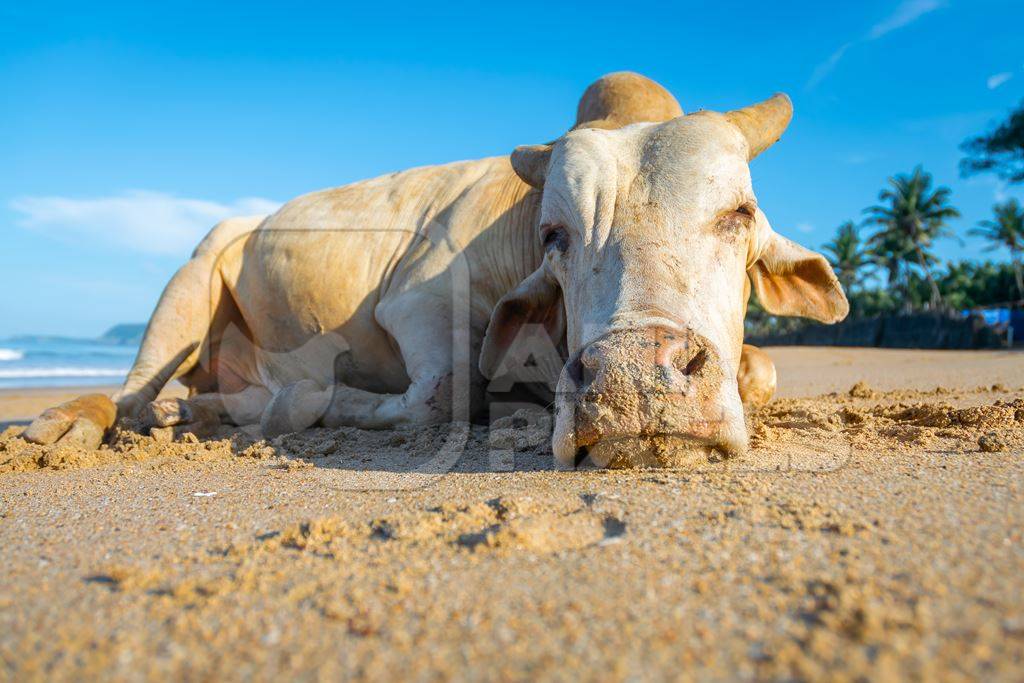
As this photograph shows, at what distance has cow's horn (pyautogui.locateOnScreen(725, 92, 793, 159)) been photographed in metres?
3.34

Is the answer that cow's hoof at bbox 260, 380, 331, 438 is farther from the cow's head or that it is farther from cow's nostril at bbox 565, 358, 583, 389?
cow's nostril at bbox 565, 358, 583, 389

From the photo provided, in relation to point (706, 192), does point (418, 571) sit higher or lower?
lower

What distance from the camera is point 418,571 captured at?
1438 mm

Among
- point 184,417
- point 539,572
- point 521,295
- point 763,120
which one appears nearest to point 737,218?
point 763,120

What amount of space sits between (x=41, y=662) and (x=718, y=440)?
1752 millimetres

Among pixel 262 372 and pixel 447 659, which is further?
pixel 262 372

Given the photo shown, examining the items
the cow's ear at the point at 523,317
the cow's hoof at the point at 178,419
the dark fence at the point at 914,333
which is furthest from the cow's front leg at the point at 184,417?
the dark fence at the point at 914,333

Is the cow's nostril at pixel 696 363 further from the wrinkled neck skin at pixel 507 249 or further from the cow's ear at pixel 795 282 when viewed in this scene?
the wrinkled neck skin at pixel 507 249

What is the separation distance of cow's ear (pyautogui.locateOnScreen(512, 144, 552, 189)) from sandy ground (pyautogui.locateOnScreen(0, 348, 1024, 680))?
4.96 feet

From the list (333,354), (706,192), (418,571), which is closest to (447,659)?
(418,571)

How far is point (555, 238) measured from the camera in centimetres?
305

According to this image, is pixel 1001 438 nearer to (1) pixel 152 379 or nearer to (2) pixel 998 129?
(1) pixel 152 379

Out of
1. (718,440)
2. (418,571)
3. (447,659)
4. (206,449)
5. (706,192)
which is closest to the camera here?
(447,659)

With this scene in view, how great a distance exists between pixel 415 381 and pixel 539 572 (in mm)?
2379
